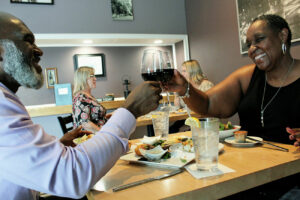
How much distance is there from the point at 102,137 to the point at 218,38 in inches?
122

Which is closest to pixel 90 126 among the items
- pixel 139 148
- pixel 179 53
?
pixel 139 148

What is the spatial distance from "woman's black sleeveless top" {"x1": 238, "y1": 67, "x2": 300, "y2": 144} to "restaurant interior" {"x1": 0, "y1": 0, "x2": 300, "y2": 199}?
1712 millimetres

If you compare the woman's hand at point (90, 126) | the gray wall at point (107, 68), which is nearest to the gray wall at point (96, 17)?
the gray wall at point (107, 68)

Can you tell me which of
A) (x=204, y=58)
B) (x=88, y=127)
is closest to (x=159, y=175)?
(x=88, y=127)

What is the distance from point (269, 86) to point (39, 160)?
1.19m

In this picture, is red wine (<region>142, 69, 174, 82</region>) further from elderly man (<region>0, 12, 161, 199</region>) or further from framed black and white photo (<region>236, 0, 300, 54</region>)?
framed black and white photo (<region>236, 0, 300, 54</region>)

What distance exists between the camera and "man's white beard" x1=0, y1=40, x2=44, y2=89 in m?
0.71

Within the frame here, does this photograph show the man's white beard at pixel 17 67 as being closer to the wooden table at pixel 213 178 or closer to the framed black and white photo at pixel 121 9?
the wooden table at pixel 213 178

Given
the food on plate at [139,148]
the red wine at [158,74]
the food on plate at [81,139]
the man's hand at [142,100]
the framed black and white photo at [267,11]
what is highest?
the framed black and white photo at [267,11]

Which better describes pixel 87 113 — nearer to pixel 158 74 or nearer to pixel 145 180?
pixel 158 74

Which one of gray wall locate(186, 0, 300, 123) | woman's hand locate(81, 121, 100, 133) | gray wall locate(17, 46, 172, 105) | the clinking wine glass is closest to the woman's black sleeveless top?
the clinking wine glass

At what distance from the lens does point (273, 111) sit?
117 centimetres

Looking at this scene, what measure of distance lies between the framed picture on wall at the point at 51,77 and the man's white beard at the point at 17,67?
299 centimetres

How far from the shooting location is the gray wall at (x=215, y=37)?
3049mm
